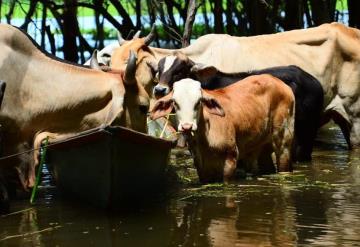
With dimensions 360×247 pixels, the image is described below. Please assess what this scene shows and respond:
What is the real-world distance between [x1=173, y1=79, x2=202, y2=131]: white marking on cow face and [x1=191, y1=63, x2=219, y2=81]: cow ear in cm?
184

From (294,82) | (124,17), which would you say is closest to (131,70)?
(294,82)

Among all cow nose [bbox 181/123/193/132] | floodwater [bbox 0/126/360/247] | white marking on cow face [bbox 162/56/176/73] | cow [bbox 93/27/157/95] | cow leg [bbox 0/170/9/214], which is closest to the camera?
floodwater [bbox 0/126/360/247]

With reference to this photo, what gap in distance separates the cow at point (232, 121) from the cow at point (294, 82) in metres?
0.89

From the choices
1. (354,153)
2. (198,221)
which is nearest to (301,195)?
(198,221)

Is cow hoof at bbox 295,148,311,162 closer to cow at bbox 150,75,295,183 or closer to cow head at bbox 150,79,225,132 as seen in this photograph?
cow at bbox 150,75,295,183

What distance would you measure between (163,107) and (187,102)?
11.8 inches

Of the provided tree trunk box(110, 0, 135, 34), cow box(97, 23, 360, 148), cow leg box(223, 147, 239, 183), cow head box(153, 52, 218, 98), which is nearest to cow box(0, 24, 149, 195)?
cow leg box(223, 147, 239, 183)

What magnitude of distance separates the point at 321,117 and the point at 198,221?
527cm

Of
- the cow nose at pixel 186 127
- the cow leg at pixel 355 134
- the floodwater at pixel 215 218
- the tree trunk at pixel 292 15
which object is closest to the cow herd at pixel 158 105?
the cow nose at pixel 186 127

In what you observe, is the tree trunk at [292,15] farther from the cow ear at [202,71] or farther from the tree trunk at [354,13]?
the cow ear at [202,71]

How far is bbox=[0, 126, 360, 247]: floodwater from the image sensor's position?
7016 mm

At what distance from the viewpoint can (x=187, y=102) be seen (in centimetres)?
871

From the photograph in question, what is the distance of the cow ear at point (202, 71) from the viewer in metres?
10.7

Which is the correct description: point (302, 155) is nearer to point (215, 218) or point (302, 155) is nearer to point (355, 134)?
point (355, 134)
